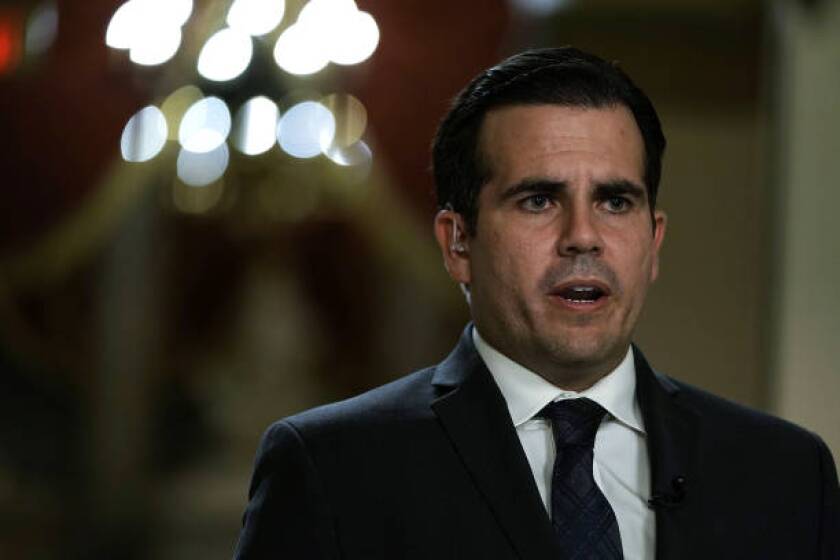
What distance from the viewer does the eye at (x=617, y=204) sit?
1469 millimetres

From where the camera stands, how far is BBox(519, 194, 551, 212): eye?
1.46 meters

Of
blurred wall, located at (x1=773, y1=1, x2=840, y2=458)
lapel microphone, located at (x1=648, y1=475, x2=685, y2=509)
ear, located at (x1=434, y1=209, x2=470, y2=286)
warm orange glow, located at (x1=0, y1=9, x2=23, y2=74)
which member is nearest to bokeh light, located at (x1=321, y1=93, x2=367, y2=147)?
warm orange glow, located at (x1=0, y1=9, x2=23, y2=74)

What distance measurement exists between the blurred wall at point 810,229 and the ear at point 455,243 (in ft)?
7.45

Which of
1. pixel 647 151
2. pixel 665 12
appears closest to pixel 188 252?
pixel 665 12

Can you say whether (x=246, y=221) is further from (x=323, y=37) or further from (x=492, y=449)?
(x=492, y=449)

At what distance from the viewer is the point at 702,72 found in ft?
15.8

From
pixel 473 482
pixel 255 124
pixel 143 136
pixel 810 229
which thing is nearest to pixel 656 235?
pixel 473 482

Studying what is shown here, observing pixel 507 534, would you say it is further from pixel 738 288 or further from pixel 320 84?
pixel 738 288

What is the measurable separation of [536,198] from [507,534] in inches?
12.9

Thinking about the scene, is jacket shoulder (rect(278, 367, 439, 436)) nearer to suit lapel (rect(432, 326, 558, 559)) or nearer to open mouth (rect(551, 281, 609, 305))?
suit lapel (rect(432, 326, 558, 559))

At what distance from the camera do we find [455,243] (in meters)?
1.57

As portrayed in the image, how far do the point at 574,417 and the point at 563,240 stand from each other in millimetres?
171

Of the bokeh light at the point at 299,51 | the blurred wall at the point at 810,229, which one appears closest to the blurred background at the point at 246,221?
the bokeh light at the point at 299,51

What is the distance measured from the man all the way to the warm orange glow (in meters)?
3.33
